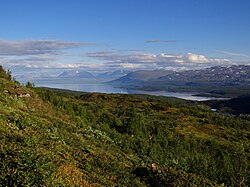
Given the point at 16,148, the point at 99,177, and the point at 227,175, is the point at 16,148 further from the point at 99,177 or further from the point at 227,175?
the point at 227,175

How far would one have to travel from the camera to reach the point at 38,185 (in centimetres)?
1278

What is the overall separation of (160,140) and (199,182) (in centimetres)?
8502

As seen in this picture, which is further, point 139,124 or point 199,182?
point 139,124

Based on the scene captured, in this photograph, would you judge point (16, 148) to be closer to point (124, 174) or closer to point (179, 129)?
point (124, 174)

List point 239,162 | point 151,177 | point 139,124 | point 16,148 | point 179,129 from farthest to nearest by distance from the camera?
1. point 179,129
2. point 139,124
3. point 239,162
4. point 151,177
5. point 16,148

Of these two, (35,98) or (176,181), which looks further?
(35,98)

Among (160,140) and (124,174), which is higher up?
(124,174)

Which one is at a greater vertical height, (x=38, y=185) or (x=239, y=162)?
(x=38, y=185)

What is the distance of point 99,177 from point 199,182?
553 cm

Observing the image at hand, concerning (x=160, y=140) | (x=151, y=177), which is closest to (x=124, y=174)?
(x=151, y=177)

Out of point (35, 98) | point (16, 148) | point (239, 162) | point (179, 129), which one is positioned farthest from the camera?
point (179, 129)

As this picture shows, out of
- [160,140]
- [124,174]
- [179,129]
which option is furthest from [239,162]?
[124,174]

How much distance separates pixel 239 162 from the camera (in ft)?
333

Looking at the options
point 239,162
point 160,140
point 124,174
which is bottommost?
point 239,162
